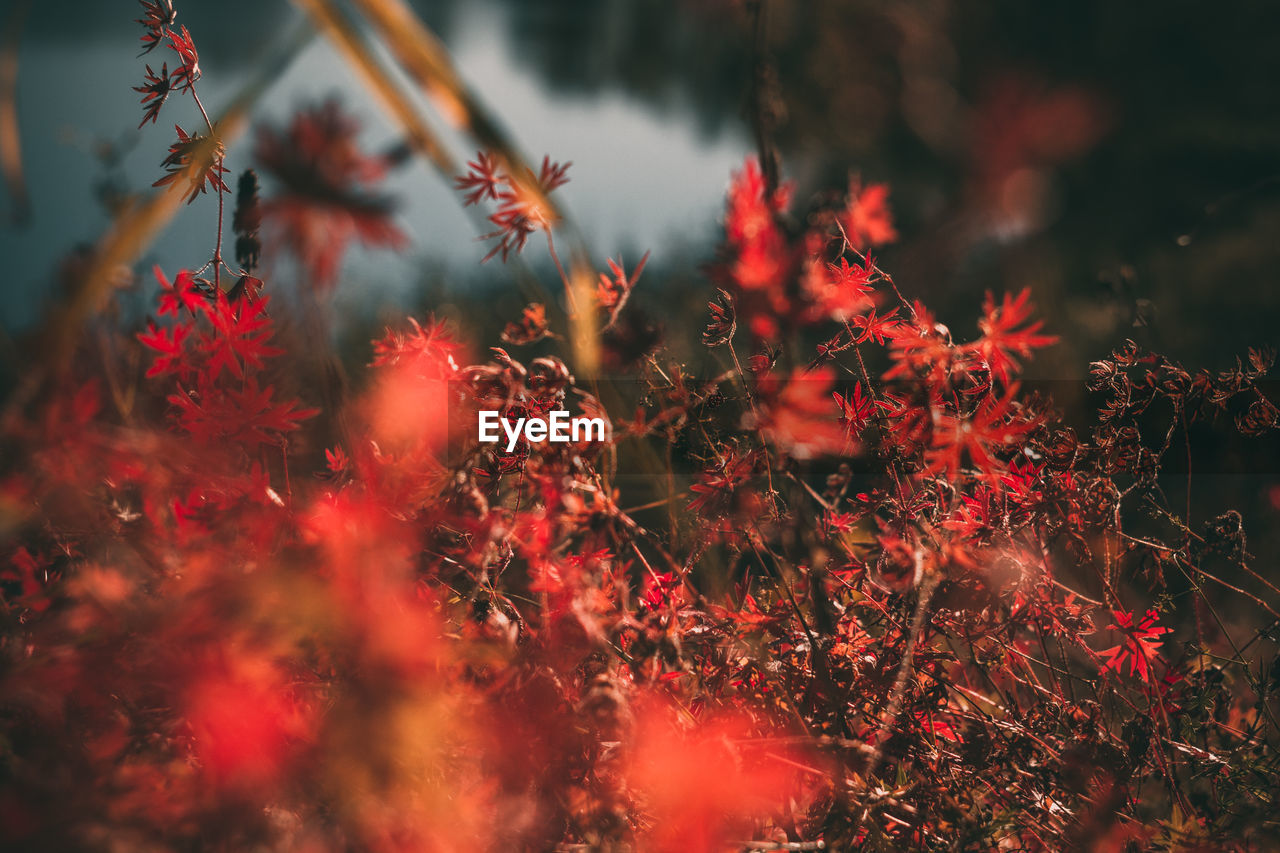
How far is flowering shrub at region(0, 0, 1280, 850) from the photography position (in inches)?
14.1

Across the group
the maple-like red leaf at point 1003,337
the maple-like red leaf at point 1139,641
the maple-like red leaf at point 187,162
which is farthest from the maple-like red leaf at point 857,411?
the maple-like red leaf at point 187,162

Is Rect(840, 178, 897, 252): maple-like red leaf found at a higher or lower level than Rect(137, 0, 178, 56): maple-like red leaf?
lower

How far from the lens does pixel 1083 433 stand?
69 centimetres

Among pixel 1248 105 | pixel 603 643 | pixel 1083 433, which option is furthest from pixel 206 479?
pixel 1248 105

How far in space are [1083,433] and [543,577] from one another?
588mm

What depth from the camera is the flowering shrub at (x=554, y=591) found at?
357 mm

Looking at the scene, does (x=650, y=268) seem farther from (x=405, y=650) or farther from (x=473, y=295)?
(x=405, y=650)

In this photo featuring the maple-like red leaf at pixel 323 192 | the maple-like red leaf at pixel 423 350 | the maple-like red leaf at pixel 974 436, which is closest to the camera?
the maple-like red leaf at pixel 323 192

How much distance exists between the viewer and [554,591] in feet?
1.67

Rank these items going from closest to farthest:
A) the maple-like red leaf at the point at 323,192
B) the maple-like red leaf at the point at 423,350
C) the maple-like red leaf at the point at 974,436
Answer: the maple-like red leaf at the point at 323,192, the maple-like red leaf at the point at 974,436, the maple-like red leaf at the point at 423,350

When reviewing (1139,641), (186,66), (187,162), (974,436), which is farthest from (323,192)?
(1139,641)

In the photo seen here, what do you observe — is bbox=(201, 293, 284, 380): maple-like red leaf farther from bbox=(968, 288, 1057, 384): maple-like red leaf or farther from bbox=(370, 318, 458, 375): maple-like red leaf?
bbox=(968, 288, 1057, 384): maple-like red leaf

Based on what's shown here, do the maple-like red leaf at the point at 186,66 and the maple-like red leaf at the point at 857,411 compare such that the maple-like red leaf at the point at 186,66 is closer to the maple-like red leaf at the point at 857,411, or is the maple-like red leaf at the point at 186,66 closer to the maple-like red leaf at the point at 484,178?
the maple-like red leaf at the point at 484,178

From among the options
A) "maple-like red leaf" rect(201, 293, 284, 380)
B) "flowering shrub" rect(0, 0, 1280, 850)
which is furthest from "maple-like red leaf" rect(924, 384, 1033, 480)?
"maple-like red leaf" rect(201, 293, 284, 380)
